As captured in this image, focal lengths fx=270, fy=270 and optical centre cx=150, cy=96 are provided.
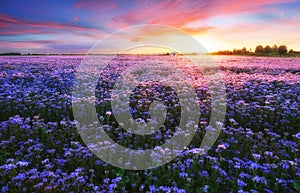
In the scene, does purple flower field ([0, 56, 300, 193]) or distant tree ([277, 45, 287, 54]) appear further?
distant tree ([277, 45, 287, 54])

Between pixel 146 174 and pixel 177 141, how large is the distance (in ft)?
5.59

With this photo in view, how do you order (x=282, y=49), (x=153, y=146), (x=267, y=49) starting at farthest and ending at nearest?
(x=267, y=49) → (x=282, y=49) → (x=153, y=146)

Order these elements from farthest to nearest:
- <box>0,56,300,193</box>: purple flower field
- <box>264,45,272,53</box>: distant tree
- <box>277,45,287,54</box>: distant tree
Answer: <box>264,45,272,53</box>: distant tree → <box>277,45,287,54</box>: distant tree → <box>0,56,300,193</box>: purple flower field

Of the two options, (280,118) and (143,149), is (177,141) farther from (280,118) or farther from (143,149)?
(280,118)

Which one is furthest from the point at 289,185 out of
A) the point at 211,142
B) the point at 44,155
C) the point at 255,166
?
the point at 44,155

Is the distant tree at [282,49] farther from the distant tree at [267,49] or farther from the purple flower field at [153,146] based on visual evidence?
the purple flower field at [153,146]

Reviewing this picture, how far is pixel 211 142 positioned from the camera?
6625 millimetres

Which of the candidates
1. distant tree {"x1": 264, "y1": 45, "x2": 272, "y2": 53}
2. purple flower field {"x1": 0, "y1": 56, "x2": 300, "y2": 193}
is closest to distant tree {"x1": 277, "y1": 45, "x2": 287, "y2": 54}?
distant tree {"x1": 264, "y1": 45, "x2": 272, "y2": 53}

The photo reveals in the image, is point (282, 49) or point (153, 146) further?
point (282, 49)

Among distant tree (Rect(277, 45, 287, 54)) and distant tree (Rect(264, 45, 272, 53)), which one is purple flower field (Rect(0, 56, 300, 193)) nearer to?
distant tree (Rect(277, 45, 287, 54))

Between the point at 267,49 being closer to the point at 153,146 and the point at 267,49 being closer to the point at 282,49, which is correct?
the point at 282,49

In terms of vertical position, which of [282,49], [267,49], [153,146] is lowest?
[153,146]

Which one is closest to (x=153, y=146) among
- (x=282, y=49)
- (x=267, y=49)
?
(x=282, y=49)

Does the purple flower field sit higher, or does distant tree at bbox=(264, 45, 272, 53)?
distant tree at bbox=(264, 45, 272, 53)
